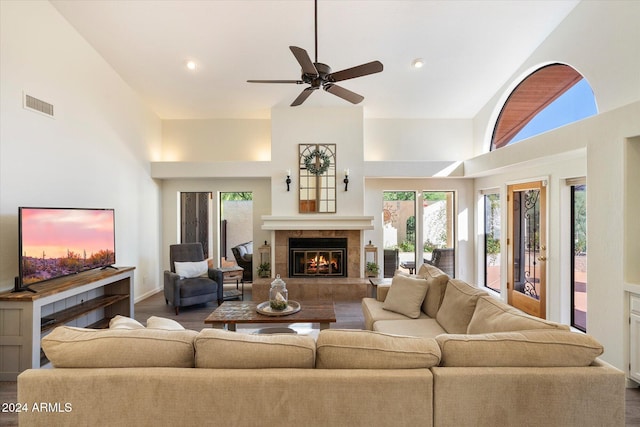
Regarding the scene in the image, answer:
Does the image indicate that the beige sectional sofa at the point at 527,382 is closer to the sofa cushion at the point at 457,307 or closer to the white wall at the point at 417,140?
the sofa cushion at the point at 457,307

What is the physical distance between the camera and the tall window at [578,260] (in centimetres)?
364

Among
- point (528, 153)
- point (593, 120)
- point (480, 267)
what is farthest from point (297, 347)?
point (480, 267)

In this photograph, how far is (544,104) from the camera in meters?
4.02

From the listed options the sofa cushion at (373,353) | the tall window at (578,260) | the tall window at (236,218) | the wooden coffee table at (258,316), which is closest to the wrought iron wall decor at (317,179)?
the tall window at (236,218)

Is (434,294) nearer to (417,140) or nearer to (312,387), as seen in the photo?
(312,387)

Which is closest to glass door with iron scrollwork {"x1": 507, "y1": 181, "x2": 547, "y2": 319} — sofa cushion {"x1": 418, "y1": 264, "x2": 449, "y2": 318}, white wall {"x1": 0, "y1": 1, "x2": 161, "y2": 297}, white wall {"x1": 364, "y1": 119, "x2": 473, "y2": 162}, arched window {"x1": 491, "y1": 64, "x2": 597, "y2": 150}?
arched window {"x1": 491, "y1": 64, "x2": 597, "y2": 150}

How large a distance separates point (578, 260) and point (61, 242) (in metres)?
5.82

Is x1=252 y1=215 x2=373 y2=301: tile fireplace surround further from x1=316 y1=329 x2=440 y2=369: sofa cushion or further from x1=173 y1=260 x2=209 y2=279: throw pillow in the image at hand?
x1=316 y1=329 x2=440 y2=369: sofa cushion

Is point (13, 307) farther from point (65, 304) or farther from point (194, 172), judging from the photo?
point (194, 172)

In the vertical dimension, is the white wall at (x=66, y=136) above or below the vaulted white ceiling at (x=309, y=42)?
below

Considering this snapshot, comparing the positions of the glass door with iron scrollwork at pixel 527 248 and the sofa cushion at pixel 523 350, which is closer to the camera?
the sofa cushion at pixel 523 350

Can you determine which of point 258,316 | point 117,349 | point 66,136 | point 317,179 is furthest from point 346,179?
point 117,349

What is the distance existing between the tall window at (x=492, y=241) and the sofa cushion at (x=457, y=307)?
10.3 ft

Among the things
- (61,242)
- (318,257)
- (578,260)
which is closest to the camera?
(61,242)
